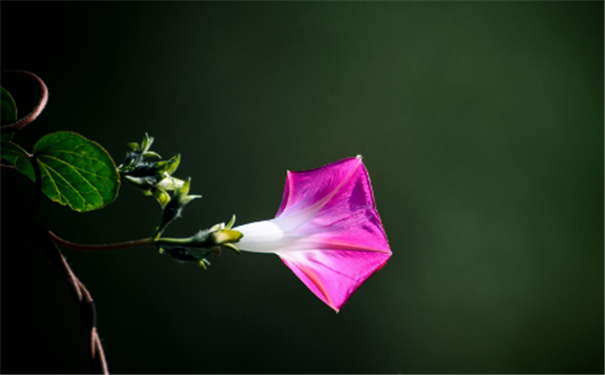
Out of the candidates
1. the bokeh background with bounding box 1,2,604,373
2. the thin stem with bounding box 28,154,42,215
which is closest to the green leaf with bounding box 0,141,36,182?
the thin stem with bounding box 28,154,42,215

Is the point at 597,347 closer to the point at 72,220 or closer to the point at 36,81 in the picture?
the point at 72,220

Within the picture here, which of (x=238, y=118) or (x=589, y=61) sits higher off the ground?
(x=589, y=61)

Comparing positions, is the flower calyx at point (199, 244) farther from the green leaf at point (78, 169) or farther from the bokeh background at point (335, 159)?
the bokeh background at point (335, 159)

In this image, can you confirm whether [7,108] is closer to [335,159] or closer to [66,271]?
[66,271]

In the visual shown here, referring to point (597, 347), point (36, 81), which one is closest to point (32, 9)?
point (36, 81)

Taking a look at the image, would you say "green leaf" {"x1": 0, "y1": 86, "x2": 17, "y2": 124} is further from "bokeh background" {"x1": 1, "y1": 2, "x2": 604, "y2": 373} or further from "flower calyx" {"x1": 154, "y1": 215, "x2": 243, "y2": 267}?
"bokeh background" {"x1": 1, "y1": 2, "x2": 604, "y2": 373}

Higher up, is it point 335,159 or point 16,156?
point 16,156

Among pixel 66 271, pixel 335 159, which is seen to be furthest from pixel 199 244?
pixel 335 159
